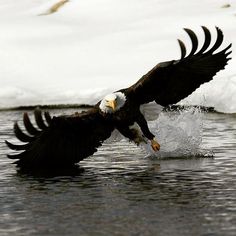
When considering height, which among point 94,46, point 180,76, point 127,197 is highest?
point 94,46

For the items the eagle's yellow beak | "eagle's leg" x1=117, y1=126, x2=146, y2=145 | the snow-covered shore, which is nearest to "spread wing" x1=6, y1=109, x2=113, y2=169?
"eagle's leg" x1=117, y1=126, x2=146, y2=145

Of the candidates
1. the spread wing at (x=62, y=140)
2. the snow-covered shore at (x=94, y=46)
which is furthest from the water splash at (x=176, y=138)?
the snow-covered shore at (x=94, y=46)

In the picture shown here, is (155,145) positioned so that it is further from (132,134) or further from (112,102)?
(112,102)

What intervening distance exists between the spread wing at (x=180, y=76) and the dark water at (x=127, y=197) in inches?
40.2

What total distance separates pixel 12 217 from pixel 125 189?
82.4 inches

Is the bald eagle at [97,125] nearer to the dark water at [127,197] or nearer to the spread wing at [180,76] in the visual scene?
the spread wing at [180,76]

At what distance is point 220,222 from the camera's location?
9602 mm

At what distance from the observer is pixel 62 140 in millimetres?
13938

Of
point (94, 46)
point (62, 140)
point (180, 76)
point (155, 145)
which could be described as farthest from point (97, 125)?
point (94, 46)

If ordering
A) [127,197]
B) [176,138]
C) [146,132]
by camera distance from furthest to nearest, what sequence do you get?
[176,138] → [146,132] → [127,197]

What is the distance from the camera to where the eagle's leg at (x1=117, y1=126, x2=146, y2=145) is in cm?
1405

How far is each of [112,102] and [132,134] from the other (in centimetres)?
103

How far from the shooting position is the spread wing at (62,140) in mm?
13625

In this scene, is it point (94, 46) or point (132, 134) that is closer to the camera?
point (132, 134)
